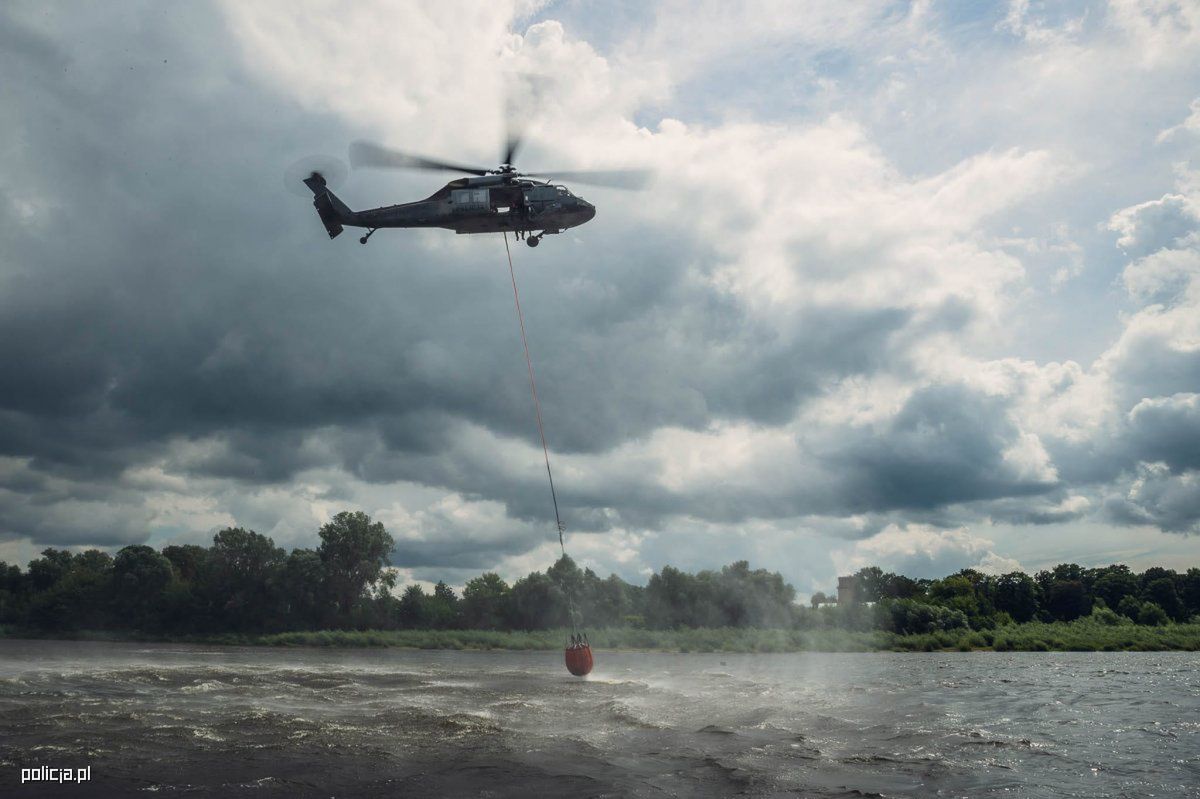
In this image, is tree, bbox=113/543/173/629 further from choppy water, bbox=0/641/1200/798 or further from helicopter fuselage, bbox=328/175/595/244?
helicopter fuselage, bbox=328/175/595/244

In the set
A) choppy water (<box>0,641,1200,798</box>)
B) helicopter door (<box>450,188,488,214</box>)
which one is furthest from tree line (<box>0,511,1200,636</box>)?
helicopter door (<box>450,188,488,214</box>)

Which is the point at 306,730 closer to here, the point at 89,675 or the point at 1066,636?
the point at 89,675

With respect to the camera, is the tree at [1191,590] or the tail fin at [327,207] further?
the tree at [1191,590]

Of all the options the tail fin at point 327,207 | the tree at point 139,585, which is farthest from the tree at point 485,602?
the tail fin at point 327,207

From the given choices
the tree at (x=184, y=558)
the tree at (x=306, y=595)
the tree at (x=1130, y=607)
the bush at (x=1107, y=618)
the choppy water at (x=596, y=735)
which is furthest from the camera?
the tree at (x=184, y=558)

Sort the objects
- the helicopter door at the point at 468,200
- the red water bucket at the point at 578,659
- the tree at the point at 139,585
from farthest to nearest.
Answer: the tree at the point at 139,585 → the red water bucket at the point at 578,659 → the helicopter door at the point at 468,200

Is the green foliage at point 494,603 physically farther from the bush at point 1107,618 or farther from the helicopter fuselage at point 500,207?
the helicopter fuselage at point 500,207
